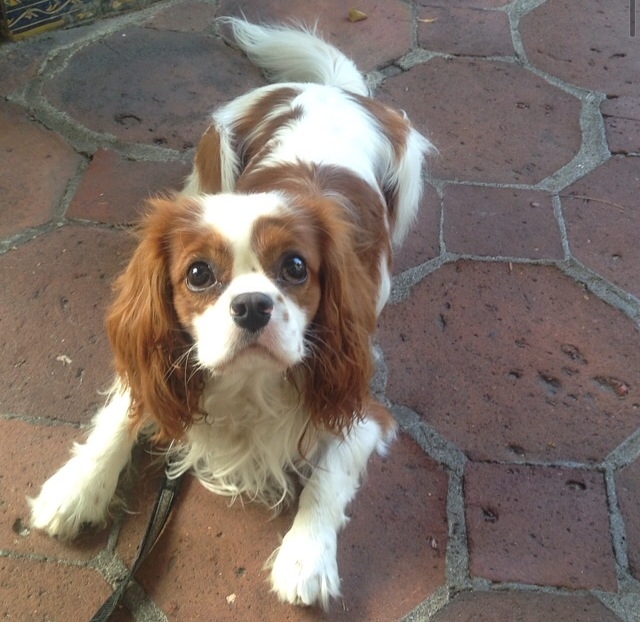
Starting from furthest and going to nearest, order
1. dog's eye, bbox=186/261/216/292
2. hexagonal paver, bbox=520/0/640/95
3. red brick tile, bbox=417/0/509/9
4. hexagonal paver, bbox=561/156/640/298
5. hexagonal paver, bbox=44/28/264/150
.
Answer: red brick tile, bbox=417/0/509/9
hexagonal paver, bbox=520/0/640/95
hexagonal paver, bbox=44/28/264/150
hexagonal paver, bbox=561/156/640/298
dog's eye, bbox=186/261/216/292

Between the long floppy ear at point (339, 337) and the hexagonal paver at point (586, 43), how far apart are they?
5.99 ft

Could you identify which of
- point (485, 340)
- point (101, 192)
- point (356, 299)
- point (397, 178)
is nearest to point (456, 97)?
point (397, 178)

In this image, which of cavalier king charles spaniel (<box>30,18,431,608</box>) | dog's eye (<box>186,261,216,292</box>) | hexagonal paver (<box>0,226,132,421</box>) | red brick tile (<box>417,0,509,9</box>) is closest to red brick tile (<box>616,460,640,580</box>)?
cavalier king charles spaniel (<box>30,18,431,608</box>)

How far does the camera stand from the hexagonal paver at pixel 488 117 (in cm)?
259

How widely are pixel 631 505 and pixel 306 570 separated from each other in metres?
0.77

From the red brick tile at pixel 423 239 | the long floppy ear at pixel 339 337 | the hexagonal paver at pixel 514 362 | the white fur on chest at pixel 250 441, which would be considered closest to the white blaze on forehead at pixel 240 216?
the long floppy ear at pixel 339 337

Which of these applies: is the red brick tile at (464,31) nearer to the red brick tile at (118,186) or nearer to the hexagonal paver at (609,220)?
the hexagonal paver at (609,220)

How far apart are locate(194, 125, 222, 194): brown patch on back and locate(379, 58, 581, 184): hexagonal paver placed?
77 cm

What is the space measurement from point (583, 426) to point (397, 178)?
32.4 inches

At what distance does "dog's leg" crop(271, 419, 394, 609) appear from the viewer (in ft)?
5.08

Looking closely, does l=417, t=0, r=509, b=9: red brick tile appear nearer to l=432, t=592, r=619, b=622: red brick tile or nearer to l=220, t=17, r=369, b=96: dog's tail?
l=220, t=17, r=369, b=96: dog's tail

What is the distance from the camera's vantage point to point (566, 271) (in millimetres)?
2270

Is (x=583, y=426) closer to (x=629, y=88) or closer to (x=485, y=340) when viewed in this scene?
(x=485, y=340)

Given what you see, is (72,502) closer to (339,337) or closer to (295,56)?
(339,337)
